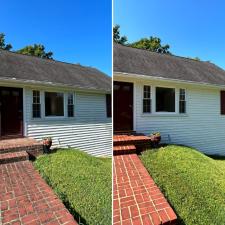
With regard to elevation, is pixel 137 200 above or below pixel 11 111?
below

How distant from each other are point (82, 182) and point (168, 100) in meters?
4.31

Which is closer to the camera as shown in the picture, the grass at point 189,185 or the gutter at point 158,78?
the grass at point 189,185

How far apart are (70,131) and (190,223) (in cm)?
307

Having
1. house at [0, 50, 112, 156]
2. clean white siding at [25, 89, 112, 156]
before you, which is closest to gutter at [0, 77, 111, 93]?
house at [0, 50, 112, 156]

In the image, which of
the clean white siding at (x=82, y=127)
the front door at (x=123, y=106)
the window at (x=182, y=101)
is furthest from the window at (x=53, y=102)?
the window at (x=182, y=101)

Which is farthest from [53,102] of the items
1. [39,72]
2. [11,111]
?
[11,111]

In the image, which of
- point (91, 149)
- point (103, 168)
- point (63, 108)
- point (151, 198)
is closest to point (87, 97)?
point (63, 108)

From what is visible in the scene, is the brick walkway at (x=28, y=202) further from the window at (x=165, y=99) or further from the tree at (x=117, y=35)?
the window at (x=165, y=99)

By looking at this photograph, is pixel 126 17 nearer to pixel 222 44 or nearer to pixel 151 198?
pixel 151 198

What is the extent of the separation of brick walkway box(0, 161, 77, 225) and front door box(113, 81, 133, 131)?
2.64m

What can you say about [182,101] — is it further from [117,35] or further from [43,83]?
[43,83]

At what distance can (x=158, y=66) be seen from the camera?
25.2 feet

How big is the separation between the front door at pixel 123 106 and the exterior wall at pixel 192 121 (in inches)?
5.9

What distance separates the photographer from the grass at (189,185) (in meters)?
3.21
